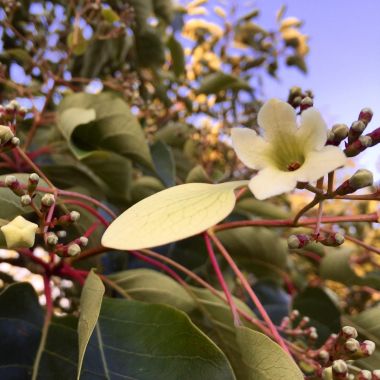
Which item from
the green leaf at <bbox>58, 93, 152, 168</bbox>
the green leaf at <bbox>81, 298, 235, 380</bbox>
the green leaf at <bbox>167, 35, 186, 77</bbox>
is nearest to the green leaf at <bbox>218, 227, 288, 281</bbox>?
the green leaf at <bbox>58, 93, 152, 168</bbox>

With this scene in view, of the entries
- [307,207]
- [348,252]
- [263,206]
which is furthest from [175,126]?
[307,207]

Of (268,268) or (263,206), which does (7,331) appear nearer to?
(263,206)

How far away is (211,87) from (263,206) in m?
0.54

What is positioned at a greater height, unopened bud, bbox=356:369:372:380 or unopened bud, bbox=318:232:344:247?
unopened bud, bbox=318:232:344:247

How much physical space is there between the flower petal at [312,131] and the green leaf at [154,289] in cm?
41

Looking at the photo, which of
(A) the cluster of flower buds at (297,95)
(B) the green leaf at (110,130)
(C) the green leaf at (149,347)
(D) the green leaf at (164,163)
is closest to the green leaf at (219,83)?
(D) the green leaf at (164,163)

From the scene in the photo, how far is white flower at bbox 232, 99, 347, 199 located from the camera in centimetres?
54

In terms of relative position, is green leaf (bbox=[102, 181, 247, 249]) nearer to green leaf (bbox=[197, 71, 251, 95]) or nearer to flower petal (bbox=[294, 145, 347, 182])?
flower petal (bbox=[294, 145, 347, 182])

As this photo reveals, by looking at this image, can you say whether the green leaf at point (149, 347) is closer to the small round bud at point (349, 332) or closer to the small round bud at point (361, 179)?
the small round bud at point (349, 332)

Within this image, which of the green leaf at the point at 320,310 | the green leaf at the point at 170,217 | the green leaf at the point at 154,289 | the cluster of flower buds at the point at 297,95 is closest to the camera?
the green leaf at the point at 170,217

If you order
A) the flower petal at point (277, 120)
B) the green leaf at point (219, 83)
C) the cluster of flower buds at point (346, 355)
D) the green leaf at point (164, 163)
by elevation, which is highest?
the flower petal at point (277, 120)

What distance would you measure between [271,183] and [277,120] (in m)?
0.10

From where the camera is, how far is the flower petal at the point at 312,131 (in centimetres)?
56

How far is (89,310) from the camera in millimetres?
619
